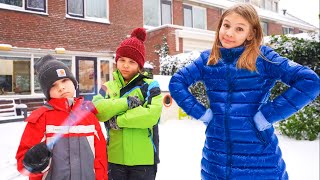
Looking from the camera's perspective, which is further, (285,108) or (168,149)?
(168,149)

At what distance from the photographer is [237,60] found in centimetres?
196

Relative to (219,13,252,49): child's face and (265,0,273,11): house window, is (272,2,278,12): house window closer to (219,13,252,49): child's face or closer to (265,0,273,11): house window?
(265,0,273,11): house window

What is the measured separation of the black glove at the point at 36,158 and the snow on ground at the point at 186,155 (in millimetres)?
2579

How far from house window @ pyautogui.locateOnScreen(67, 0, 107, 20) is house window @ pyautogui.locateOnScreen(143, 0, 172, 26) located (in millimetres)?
2725

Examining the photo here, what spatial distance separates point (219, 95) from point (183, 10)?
57.0 ft

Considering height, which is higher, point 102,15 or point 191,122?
point 102,15

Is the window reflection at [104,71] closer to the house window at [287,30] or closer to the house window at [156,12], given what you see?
the house window at [156,12]

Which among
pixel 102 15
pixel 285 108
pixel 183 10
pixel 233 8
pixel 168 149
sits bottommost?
pixel 168 149

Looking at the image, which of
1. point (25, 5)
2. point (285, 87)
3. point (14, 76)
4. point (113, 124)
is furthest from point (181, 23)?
point (113, 124)

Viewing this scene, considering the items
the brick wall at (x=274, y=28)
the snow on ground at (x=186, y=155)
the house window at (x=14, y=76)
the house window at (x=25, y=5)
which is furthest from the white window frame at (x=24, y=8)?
the brick wall at (x=274, y=28)

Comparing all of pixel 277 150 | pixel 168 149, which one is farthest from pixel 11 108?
pixel 277 150

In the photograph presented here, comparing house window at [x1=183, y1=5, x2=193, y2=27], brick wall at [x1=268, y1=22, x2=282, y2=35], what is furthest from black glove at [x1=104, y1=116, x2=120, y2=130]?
brick wall at [x1=268, y1=22, x2=282, y2=35]

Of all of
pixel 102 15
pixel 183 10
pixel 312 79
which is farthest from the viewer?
pixel 183 10

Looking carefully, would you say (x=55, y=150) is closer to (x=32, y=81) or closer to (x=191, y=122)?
(x=191, y=122)
